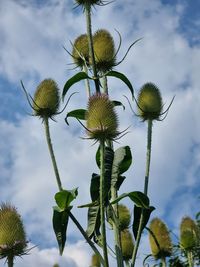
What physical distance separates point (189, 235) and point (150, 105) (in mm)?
3354

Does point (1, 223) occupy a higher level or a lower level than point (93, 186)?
lower

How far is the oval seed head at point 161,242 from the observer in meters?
8.31

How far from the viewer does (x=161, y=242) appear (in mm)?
8312

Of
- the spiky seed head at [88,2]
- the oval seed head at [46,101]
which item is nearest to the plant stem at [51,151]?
the oval seed head at [46,101]

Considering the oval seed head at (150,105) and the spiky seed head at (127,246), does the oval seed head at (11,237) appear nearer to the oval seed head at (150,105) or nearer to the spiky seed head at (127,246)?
the oval seed head at (150,105)

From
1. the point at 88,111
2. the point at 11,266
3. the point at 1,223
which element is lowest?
the point at 11,266

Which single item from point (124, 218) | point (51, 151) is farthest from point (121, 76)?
point (124, 218)

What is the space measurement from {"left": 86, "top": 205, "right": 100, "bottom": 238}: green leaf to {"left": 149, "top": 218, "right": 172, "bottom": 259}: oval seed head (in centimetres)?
247

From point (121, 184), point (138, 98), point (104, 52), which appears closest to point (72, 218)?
point (121, 184)

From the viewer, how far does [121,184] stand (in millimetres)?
6301

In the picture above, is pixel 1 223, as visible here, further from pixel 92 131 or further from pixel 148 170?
pixel 148 170

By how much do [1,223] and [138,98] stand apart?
2803 mm

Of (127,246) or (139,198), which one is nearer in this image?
(139,198)

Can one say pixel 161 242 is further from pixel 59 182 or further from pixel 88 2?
pixel 88 2
